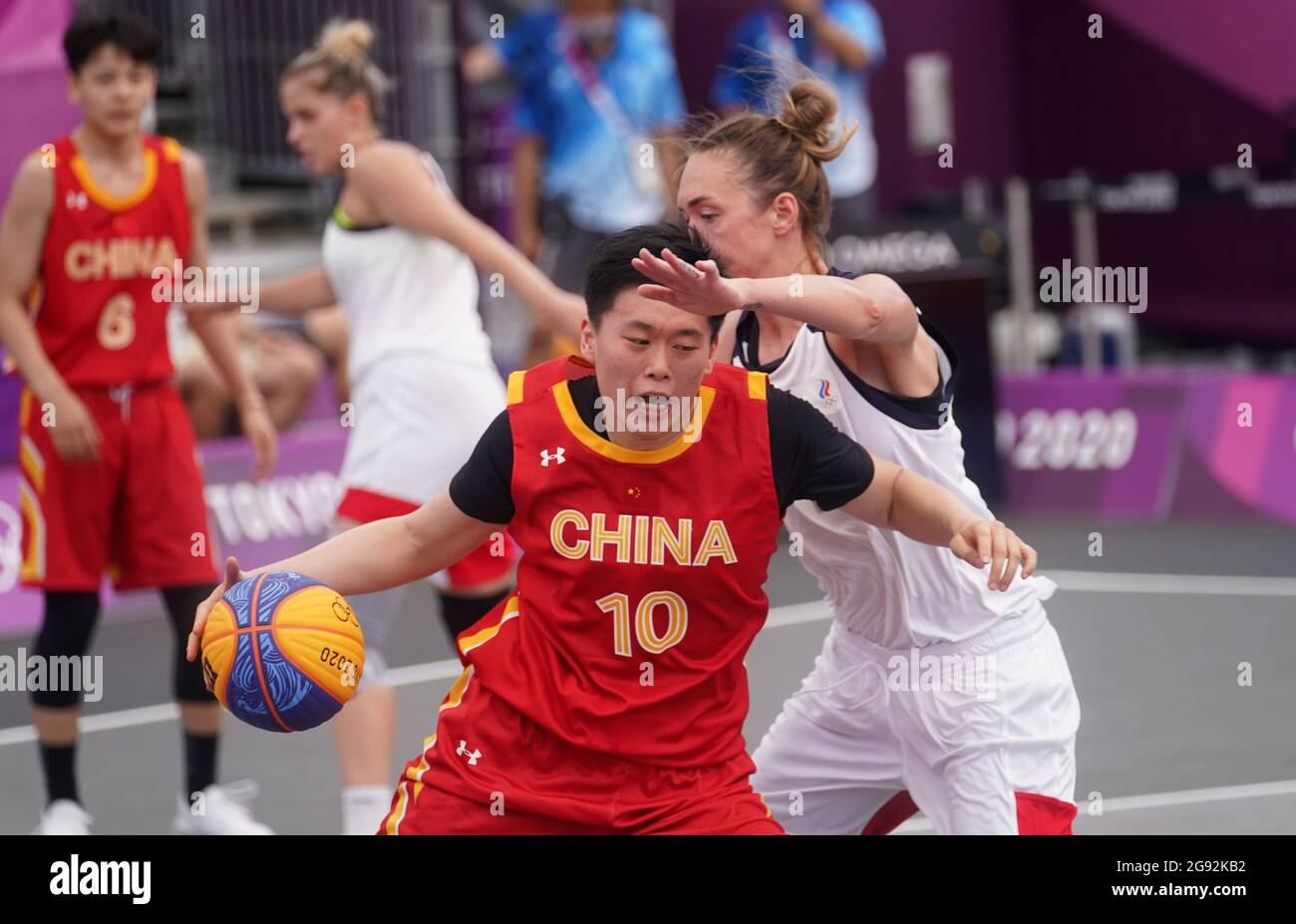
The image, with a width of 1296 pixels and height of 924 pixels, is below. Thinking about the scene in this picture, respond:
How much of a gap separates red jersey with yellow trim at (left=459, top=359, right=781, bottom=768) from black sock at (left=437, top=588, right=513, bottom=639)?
242 centimetres

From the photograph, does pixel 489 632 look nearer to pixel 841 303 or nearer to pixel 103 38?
pixel 841 303

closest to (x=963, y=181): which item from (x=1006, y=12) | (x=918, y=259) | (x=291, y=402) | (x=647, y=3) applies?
(x=1006, y=12)

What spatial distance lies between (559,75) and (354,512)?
583cm

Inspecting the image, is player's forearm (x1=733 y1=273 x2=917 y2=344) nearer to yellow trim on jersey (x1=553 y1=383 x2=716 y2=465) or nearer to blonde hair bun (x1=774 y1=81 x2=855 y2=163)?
yellow trim on jersey (x1=553 y1=383 x2=716 y2=465)

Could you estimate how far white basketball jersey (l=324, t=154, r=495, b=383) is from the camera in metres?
6.15

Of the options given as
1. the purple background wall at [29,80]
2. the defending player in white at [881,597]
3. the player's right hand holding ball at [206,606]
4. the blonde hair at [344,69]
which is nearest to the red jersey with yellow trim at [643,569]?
the defending player in white at [881,597]

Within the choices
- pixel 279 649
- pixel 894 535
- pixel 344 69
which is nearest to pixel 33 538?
pixel 344 69

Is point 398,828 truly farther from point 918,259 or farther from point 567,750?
point 918,259

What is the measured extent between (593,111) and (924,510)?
7.86 meters

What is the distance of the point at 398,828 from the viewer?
3.84m

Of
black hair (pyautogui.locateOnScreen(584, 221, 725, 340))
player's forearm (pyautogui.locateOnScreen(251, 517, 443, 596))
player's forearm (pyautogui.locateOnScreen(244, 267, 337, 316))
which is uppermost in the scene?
player's forearm (pyautogui.locateOnScreen(244, 267, 337, 316))

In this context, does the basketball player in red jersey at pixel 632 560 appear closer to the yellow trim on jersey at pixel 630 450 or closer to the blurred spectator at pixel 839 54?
the yellow trim on jersey at pixel 630 450

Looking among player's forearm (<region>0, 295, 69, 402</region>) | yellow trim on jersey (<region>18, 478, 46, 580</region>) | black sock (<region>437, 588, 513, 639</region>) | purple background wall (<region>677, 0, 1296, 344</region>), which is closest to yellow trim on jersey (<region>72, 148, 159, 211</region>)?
player's forearm (<region>0, 295, 69, 402</region>)
